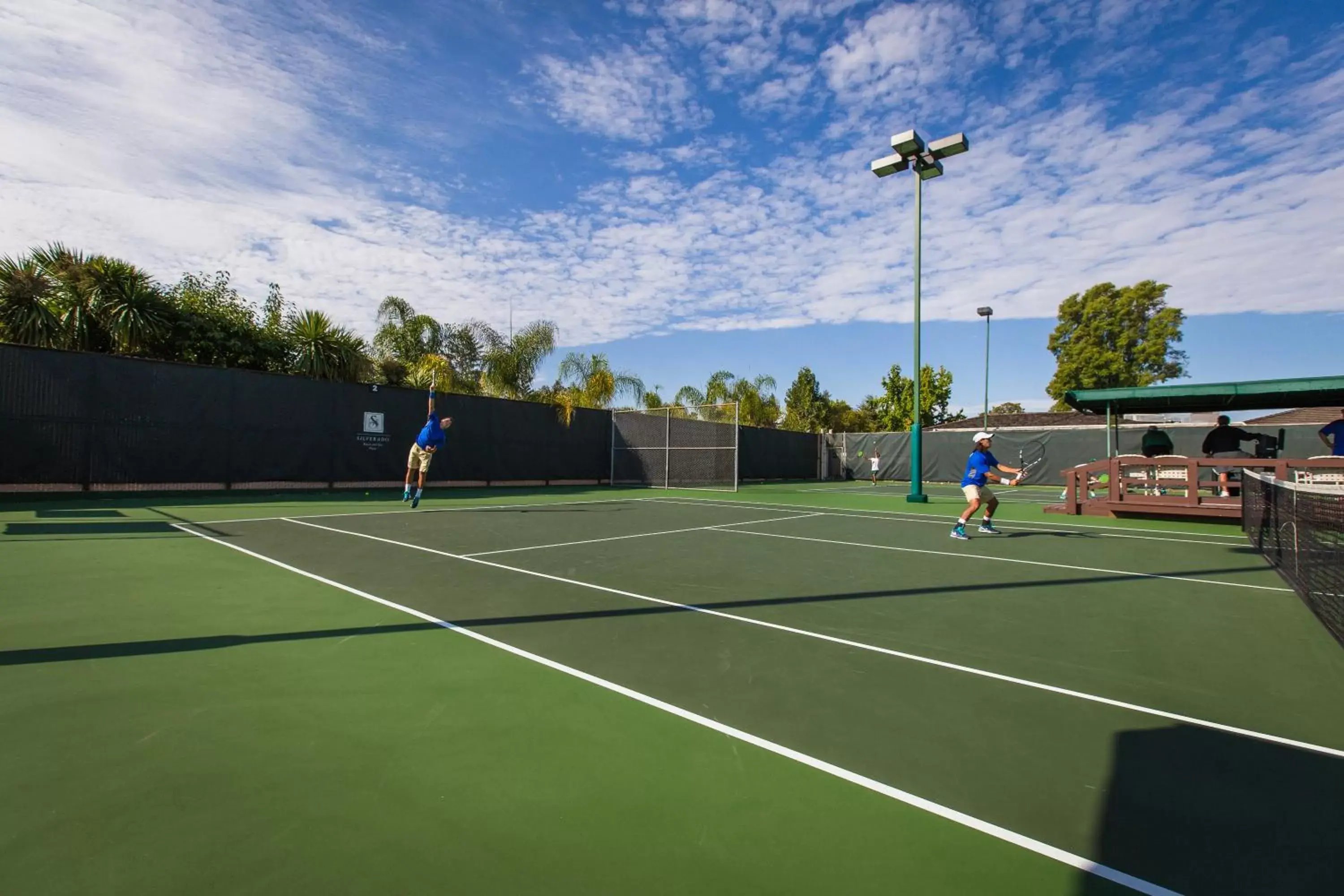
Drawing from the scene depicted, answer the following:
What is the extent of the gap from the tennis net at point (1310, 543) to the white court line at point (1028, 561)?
35cm

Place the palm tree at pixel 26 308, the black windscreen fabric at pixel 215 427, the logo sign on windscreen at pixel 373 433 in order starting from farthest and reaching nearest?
the logo sign on windscreen at pixel 373 433 → the palm tree at pixel 26 308 → the black windscreen fabric at pixel 215 427

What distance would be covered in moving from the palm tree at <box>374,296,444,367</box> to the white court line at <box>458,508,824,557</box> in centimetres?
2248

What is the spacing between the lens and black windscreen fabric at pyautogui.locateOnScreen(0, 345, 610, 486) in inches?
527

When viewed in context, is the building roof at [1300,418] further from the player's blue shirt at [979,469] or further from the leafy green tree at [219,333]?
the leafy green tree at [219,333]

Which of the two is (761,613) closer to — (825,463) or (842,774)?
(842,774)

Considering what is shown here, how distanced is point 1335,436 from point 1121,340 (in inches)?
1412

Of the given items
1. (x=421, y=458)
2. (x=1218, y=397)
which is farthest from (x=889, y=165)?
(x=421, y=458)

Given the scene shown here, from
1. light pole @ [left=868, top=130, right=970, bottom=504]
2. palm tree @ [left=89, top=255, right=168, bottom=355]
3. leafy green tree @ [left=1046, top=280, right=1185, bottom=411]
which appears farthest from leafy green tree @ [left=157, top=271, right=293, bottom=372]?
leafy green tree @ [left=1046, top=280, right=1185, bottom=411]

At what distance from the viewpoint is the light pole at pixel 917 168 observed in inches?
606

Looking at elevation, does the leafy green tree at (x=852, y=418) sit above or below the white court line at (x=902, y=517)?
above

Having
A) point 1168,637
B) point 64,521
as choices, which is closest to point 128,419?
point 64,521

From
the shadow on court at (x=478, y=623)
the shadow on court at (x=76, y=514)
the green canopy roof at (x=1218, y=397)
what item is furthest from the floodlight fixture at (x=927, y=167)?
the shadow on court at (x=76, y=514)

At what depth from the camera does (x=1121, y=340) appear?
41219mm

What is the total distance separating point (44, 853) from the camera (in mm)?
1978
